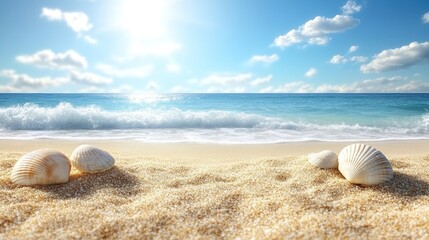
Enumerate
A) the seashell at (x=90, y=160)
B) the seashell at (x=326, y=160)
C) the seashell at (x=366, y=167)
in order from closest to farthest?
the seashell at (x=366, y=167) < the seashell at (x=90, y=160) < the seashell at (x=326, y=160)

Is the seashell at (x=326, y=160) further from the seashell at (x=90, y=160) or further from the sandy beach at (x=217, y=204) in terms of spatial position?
the seashell at (x=90, y=160)

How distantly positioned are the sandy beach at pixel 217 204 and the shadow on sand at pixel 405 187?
0.05ft

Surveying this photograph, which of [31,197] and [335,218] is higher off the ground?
[31,197]

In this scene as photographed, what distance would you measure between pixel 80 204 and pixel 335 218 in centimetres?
278

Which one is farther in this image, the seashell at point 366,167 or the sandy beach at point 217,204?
the seashell at point 366,167

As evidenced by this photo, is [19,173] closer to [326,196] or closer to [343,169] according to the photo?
[326,196]

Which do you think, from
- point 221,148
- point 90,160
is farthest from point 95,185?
point 221,148

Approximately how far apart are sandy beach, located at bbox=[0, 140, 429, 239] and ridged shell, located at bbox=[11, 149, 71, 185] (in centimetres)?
10

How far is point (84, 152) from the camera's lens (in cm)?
438

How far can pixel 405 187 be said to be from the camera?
3898 millimetres

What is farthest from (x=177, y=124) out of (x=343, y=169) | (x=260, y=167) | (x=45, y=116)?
(x=343, y=169)

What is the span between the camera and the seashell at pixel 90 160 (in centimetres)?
430

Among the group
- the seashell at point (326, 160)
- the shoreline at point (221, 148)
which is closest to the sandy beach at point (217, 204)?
the seashell at point (326, 160)

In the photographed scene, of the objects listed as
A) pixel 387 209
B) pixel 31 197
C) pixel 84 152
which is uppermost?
pixel 84 152
